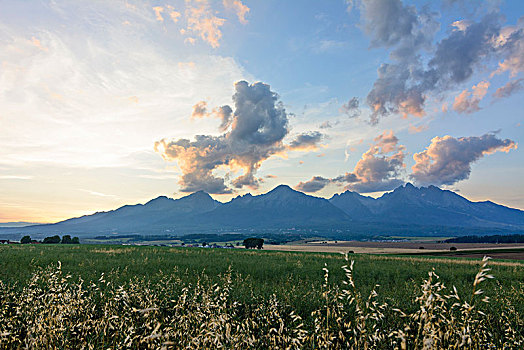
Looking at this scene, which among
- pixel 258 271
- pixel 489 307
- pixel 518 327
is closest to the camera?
pixel 518 327

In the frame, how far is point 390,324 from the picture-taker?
995cm

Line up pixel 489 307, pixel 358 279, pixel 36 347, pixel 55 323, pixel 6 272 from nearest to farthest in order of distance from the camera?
pixel 36 347
pixel 55 323
pixel 489 307
pixel 6 272
pixel 358 279

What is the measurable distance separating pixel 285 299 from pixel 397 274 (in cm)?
1521

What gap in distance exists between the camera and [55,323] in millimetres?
6133

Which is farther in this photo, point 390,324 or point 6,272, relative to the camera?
point 6,272

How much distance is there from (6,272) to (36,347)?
1955 cm

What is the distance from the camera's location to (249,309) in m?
11.2

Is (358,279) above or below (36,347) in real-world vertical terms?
below

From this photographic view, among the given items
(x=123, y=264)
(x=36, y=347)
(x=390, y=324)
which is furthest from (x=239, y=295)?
(x=123, y=264)

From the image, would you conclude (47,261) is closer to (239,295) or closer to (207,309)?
(239,295)

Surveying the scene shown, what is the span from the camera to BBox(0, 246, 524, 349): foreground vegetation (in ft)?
15.1

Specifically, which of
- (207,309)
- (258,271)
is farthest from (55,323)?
(258,271)

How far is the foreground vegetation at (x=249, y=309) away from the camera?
4.59 metres

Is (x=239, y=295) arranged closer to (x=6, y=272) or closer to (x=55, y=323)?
(x=55, y=323)
